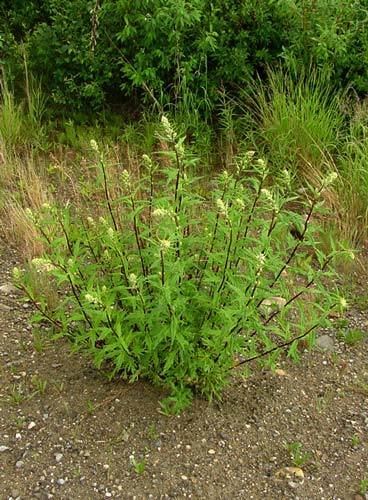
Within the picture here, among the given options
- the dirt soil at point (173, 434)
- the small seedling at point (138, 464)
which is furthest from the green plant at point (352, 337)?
the small seedling at point (138, 464)

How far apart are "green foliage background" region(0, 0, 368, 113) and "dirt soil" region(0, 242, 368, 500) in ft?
7.61

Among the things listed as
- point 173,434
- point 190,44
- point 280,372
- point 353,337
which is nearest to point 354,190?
point 353,337

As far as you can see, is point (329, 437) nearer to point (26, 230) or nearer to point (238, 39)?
point (26, 230)

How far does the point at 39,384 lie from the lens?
3.28m

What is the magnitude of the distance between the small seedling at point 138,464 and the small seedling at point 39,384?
568mm

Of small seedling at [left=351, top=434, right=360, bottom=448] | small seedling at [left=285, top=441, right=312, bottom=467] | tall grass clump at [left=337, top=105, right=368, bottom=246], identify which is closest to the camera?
small seedling at [left=285, top=441, right=312, bottom=467]

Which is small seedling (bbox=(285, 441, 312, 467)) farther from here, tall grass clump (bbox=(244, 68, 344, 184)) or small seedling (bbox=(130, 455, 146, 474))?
tall grass clump (bbox=(244, 68, 344, 184))

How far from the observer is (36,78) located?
5.91 metres

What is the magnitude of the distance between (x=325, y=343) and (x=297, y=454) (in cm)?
81

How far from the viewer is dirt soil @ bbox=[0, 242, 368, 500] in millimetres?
2908

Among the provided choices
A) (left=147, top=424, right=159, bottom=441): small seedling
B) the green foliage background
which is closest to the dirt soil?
(left=147, top=424, right=159, bottom=441): small seedling

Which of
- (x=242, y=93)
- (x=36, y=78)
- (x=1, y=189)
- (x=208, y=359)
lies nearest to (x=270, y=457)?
(x=208, y=359)

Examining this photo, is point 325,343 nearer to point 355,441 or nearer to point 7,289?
point 355,441

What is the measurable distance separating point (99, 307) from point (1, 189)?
2.16 meters
